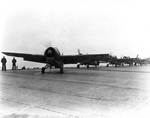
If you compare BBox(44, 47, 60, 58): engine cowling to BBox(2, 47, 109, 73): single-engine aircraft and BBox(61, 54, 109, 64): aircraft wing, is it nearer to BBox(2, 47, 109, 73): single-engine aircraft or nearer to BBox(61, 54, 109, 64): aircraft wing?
BBox(2, 47, 109, 73): single-engine aircraft

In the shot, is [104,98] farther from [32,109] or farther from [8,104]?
[8,104]

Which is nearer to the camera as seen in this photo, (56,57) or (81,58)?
(56,57)

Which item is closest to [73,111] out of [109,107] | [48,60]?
[109,107]

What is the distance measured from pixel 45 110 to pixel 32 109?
38cm

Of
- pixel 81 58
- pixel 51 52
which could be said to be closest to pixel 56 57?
pixel 51 52

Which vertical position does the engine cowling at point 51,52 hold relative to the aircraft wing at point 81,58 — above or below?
above

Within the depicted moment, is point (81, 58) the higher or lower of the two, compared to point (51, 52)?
lower

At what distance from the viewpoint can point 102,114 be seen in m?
4.29

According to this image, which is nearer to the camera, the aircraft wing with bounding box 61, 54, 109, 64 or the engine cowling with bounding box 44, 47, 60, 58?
the engine cowling with bounding box 44, 47, 60, 58

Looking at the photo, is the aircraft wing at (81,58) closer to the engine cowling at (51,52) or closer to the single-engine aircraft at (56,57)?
the single-engine aircraft at (56,57)

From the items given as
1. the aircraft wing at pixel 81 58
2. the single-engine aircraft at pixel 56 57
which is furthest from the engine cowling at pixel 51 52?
the aircraft wing at pixel 81 58

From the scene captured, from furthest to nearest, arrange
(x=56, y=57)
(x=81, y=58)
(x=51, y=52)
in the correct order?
1. (x=81, y=58)
2. (x=56, y=57)
3. (x=51, y=52)

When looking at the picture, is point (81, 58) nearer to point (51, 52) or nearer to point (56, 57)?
point (56, 57)

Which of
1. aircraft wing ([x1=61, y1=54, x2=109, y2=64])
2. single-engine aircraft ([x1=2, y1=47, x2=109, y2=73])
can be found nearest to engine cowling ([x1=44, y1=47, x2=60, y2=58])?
single-engine aircraft ([x1=2, y1=47, x2=109, y2=73])
